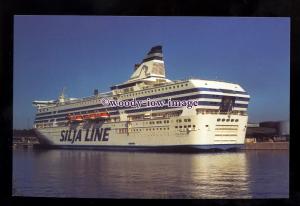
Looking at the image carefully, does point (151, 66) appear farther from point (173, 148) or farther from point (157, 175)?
point (157, 175)

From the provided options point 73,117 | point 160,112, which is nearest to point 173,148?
point 160,112

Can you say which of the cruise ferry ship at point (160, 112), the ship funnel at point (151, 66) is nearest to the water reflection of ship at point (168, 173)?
the cruise ferry ship at point (160, 112)

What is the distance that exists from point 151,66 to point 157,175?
1.18 metres

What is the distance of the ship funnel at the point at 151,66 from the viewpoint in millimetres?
6500

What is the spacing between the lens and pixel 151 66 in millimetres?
6492

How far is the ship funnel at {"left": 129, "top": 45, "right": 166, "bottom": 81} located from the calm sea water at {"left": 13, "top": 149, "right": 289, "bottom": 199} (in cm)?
87

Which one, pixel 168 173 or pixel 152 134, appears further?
pixel 152 134

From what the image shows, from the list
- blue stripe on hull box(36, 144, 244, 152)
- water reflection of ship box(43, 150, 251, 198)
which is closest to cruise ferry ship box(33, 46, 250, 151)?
blue stripe on hull box(36, 144, 244, 152)

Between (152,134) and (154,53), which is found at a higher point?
(154,53)

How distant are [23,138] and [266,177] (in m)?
2.68

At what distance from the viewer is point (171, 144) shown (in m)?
6.64

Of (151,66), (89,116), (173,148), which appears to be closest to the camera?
(151,66)

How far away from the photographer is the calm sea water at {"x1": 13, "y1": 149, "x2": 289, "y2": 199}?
6.47 m
